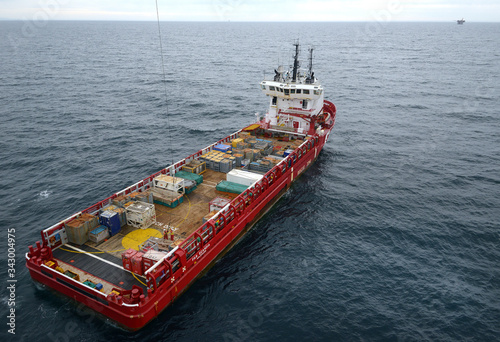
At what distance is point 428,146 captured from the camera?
53188 millimetres

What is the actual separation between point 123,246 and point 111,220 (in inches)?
95.5

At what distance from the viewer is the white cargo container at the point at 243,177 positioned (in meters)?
33.7

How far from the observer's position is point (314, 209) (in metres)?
36.8

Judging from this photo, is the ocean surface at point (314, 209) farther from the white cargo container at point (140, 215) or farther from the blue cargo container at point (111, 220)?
the white cargo container at point (140, 215)

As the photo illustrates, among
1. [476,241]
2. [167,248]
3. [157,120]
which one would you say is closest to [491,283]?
[476,241]

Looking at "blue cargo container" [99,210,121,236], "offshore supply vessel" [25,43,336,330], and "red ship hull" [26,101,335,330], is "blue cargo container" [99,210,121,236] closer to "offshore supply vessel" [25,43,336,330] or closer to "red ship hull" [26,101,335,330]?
"offshore supply vessel" [25,43,336,330]

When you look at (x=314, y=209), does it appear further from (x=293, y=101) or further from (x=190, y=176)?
(x=293, y=101)

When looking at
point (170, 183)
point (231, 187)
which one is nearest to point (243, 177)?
point (231, 187)

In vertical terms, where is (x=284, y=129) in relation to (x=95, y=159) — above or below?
above

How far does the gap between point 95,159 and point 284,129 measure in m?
28.3

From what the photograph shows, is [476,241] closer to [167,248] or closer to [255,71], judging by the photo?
[167,248]

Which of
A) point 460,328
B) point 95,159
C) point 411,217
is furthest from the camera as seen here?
point 95,159

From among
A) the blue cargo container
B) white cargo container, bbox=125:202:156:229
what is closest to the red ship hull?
the blue cargo container

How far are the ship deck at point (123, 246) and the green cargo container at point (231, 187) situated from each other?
0.69 metres
